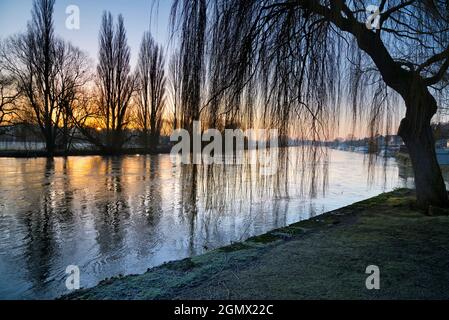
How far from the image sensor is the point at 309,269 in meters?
3.43

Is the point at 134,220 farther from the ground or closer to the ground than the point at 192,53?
closer to the ground

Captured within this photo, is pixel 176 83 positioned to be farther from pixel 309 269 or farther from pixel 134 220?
pixel 134 220

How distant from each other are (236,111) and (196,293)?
1.70 metres

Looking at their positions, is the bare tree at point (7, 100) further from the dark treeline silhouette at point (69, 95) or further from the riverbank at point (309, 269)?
the riverbank at point (309, 269)

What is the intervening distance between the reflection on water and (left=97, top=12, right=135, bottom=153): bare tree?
21.9m

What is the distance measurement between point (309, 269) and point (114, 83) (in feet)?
108

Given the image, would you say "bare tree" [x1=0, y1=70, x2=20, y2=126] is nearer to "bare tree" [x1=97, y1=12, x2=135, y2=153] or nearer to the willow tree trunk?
"bare tree" [x1=97, y1=12, x2=135, y2=153]

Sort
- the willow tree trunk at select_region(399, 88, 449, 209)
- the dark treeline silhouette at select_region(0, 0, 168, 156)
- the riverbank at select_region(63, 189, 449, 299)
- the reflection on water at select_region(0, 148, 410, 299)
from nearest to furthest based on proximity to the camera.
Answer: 1. the riverbank at select_region(63, 189, 449, 299)
2. the reflection on water at select_region(0, 148, 410, 299)
3. the willow tree trunk at select_region(399, 88, 449, 209)
4. the dark treeline silhouette at select_region(0, 0, 168, 156)

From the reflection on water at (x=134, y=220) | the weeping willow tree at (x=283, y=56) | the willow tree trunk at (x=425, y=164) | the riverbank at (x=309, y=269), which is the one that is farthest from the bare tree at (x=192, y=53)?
the willow tree trunk at (x=425, y=164)

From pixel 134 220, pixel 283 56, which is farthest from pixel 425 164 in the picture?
pixel 134 220

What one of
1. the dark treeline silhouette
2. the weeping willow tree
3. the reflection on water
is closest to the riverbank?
the reflection on water

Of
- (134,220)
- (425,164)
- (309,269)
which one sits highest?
(425,164)

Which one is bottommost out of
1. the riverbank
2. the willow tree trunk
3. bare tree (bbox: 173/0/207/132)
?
the riverbank

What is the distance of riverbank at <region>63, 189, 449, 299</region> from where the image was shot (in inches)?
115
